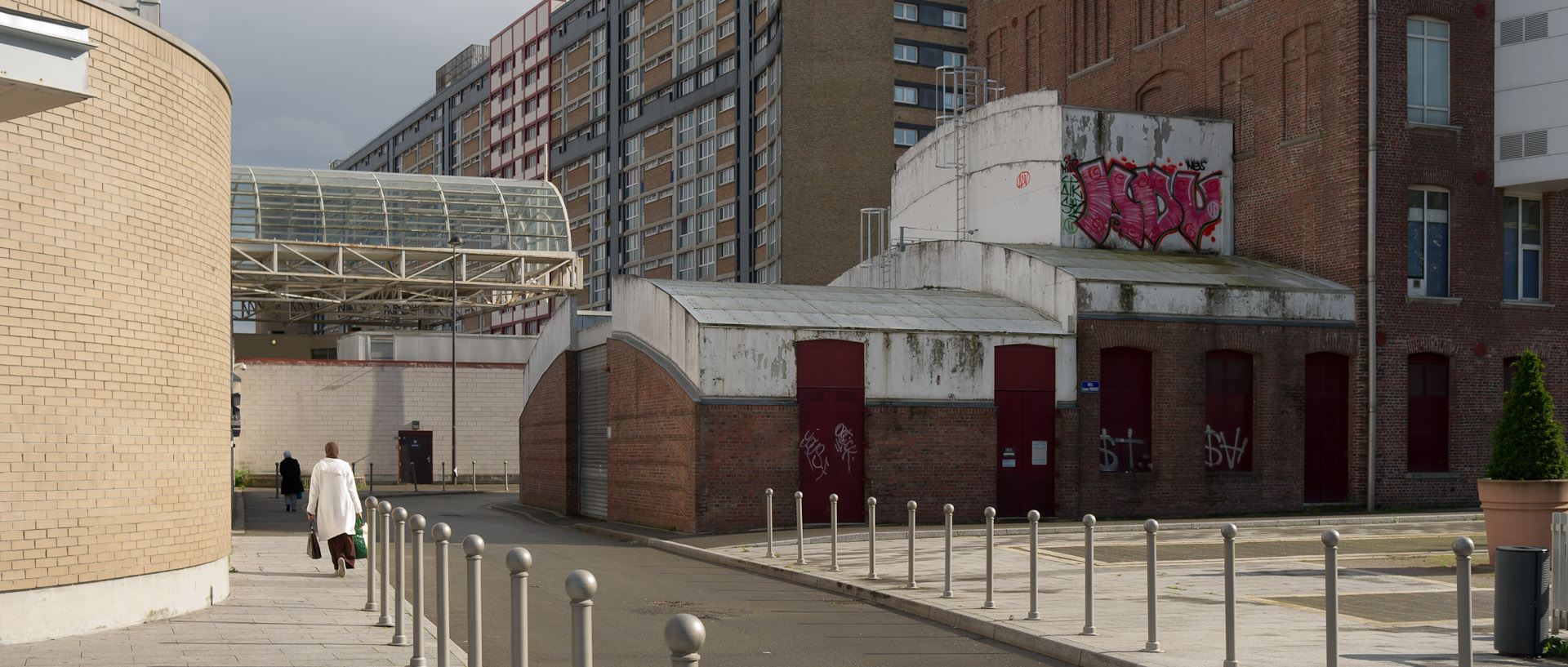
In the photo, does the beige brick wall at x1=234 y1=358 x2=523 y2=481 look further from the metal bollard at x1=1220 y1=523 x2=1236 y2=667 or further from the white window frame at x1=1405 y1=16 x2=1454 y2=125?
the metal bollard at x1=1220 y1=523 x2=1236 y2=667

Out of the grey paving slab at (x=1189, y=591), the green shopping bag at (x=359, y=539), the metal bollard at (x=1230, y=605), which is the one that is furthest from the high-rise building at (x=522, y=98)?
the metal bollard at (x=1230, y=605)

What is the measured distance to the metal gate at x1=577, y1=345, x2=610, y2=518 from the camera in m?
30.7

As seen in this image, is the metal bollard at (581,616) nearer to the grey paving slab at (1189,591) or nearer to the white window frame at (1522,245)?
the grey paving slab at (1189,591)

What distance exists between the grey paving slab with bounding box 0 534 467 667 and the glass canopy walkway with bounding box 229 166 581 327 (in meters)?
35.5

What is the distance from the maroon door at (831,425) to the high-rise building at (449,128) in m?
89.8

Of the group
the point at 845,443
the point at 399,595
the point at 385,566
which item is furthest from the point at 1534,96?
the point at 399,595

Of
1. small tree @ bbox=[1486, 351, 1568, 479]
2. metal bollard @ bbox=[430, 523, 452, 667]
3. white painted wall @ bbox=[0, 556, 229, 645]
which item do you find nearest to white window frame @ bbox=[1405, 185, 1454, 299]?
small tree @ bbox=[1486, 351, 1568, 479]

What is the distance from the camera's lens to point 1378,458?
29.2 m

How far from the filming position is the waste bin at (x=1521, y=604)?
992 cm

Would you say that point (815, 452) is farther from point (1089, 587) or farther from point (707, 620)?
point (1089, 587)

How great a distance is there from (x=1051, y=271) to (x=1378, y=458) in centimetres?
809

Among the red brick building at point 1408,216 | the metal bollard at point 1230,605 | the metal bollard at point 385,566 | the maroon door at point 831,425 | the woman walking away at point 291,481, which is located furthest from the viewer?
the woman walking away at point 291,481

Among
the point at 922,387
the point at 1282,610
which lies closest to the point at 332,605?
the point at 1282,610

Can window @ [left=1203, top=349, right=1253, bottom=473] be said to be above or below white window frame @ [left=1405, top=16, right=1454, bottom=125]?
below
